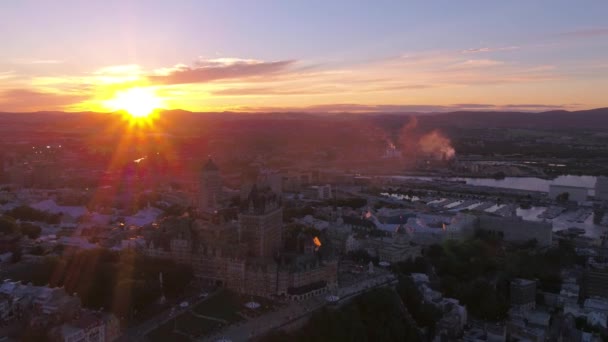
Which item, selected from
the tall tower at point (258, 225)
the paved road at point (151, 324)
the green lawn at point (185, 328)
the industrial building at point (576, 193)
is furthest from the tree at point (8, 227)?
the industrial building at point (576, 193)

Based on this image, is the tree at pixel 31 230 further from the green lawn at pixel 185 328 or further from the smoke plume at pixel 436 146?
the smoke plume at pixel 436 146

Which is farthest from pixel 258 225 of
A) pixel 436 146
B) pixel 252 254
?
pixel 436 146

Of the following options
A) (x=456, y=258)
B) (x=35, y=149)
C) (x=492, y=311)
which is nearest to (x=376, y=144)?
(x=35, y=149)

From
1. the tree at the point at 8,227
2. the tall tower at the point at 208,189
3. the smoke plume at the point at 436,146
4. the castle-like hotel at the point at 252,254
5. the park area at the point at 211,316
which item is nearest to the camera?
the park area at the point at 211,316

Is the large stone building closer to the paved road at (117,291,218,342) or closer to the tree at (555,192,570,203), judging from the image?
the tree at (555,192,570,203)

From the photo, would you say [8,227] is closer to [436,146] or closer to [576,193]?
[576,193]

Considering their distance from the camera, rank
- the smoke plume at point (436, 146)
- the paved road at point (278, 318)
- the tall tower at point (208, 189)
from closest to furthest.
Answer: the paved road at point (278, 318)
the tall tower at point (208, 189)
the smoke plume at point (436, 146)

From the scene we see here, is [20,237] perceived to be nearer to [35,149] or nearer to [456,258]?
[456,258]

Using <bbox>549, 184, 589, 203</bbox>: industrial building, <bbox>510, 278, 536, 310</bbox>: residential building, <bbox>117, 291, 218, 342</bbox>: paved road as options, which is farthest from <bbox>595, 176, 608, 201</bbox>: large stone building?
<bbox>117, 291, 218, 342</bbox>: paved road
